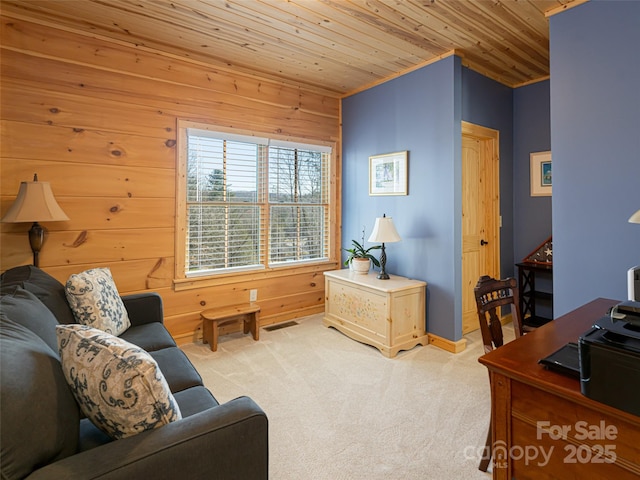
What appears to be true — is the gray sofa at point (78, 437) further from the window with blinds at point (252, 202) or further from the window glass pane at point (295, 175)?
the window glass pane at point (295, 175)

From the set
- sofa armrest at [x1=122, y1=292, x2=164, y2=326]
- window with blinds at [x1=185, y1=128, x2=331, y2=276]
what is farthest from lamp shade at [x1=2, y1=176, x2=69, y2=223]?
window with blinds at [x1=185, y1=128, x2=331, y2=276]

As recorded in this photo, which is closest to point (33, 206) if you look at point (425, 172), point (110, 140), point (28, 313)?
point (110, 140)

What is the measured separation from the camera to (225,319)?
3.18 meters

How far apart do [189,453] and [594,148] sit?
282 centimetres

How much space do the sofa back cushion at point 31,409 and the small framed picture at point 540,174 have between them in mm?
4302

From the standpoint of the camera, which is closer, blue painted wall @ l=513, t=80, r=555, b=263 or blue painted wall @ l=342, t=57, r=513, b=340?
blue painted wall @ l=342, t=57, r=513, b=340

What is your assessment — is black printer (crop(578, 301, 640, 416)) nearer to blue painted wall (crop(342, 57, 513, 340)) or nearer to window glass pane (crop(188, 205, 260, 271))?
blue painted wall (crop(342, 57, 513, 340))

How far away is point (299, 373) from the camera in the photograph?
269cm

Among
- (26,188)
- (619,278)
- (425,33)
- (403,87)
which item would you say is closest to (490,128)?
(403,87)

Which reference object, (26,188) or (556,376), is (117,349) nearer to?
(556,376)

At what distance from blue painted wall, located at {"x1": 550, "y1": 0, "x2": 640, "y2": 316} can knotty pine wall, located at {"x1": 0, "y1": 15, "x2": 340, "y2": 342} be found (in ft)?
8.90

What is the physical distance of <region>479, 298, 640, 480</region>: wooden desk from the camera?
966mm

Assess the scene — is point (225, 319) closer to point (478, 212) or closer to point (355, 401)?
point (355, 401)

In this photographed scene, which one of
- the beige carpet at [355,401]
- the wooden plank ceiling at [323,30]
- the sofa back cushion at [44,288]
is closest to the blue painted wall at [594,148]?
the wooden plank ceiling at [323,30]
